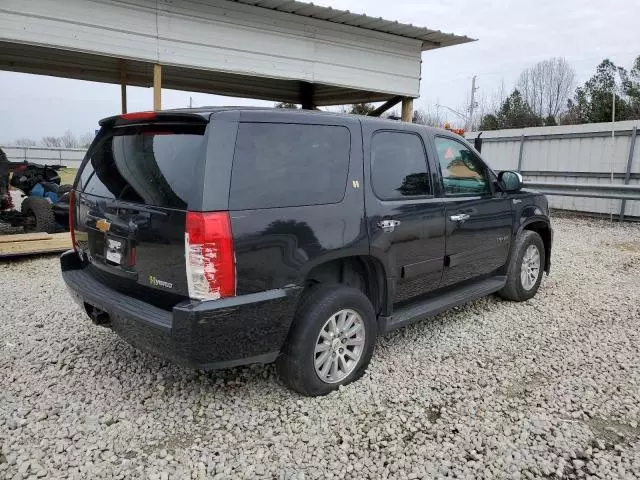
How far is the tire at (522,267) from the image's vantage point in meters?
4.88

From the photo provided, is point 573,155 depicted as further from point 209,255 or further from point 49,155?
point 49,155

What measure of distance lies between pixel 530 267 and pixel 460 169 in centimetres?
166

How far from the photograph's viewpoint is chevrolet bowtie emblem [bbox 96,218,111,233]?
2947mm

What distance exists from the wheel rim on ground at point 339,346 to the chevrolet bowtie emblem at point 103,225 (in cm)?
147

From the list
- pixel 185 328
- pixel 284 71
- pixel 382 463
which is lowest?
pixel 382 463

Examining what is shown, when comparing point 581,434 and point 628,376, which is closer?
point 581,434

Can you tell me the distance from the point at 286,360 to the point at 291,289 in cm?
48

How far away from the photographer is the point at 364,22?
7867mm

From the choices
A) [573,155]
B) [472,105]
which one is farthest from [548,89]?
[573,155]

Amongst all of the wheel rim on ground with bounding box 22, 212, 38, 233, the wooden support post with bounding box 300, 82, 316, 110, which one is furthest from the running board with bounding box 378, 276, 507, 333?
the wooden support post with bounding box 300, 82, 316, 110

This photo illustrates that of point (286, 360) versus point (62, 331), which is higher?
point (286, 360)

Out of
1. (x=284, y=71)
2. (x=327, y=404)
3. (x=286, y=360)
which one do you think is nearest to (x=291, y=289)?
(x=286, y=360)

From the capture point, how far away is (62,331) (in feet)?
13.5

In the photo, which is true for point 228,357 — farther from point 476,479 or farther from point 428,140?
point 428,140
